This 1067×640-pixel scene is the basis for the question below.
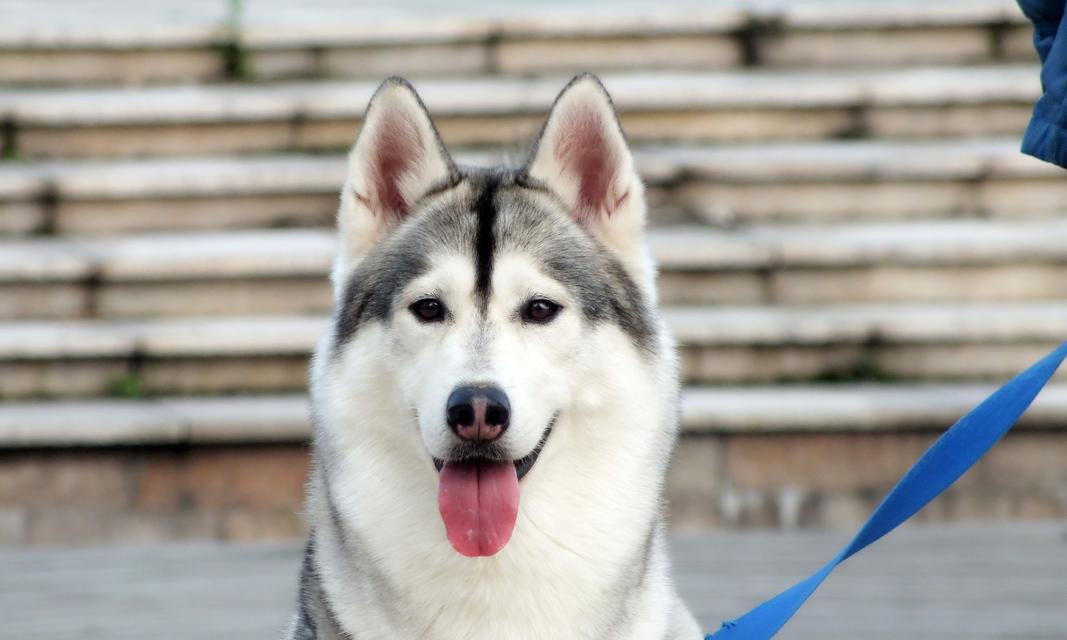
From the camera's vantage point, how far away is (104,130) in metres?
8.26

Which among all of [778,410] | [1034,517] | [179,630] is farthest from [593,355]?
[1034,517]

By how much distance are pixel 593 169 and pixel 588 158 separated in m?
0.03

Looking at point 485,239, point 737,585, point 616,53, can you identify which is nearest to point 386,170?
point 485,239

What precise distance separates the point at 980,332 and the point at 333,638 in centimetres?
487

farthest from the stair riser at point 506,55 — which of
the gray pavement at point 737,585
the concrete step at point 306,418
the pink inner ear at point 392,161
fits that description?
the pink inner ear at point 392,161

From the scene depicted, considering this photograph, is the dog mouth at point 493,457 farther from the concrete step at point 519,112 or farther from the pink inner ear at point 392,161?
the concrete step at point 519,112

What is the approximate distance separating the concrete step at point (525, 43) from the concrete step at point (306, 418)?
2.72 meters

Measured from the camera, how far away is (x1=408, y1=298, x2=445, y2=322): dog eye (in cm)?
321

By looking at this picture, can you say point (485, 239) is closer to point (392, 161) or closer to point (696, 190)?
point (392, 161)

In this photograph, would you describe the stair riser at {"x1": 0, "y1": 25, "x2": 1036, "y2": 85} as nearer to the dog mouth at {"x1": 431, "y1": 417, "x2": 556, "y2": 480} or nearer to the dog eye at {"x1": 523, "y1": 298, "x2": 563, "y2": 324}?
the dog eye at {"x1": 523, "y1": 298, "x2": 563, "y2": 324}

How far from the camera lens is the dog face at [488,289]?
9.94 feet

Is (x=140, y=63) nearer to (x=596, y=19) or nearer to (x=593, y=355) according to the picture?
(x=596, y=19)

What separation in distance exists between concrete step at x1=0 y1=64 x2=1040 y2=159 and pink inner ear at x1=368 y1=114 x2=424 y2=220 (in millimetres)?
4672

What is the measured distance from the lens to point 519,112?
8.22 m
